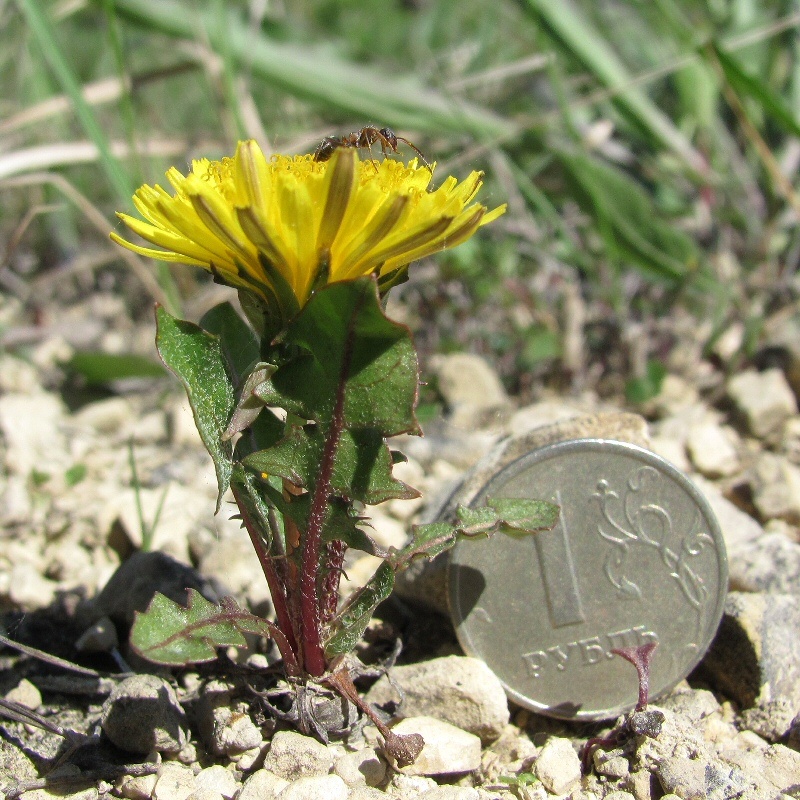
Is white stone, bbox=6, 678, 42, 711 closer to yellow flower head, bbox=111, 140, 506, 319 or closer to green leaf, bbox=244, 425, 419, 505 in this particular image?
green leaf, bbox=244, 425, 419, 505

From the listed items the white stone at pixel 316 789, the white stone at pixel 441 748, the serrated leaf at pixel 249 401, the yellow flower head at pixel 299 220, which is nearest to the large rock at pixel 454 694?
the white stone at pixel 441 748

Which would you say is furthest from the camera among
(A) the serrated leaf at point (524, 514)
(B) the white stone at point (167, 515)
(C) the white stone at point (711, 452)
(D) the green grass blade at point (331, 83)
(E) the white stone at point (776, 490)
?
(D) the green grass blade at point (331, 83)

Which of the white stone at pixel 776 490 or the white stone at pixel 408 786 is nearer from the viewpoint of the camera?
the white stone at pixel 408 786

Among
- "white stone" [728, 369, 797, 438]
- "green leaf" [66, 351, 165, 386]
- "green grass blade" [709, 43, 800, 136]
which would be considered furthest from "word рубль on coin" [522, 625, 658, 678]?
"green grass blade" [709, 43, 800, 136]

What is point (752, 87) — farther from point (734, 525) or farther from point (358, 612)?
point (358, 612)

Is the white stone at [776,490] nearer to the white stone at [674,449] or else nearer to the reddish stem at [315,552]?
the white stone at [674,449]
